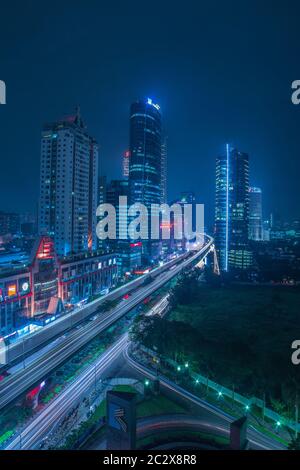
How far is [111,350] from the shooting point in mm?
14234

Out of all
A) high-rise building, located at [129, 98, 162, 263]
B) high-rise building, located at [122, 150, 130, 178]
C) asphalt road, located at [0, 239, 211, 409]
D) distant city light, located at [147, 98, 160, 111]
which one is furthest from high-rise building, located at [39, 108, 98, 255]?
high-rise building, located at [122, 150, 130, 178]

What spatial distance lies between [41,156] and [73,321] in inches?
751

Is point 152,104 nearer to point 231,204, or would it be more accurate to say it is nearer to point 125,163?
point 231,204

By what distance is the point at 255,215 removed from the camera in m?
83.8

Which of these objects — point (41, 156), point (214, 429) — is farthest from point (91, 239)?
point (214, 429)

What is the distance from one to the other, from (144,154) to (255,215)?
48.8m

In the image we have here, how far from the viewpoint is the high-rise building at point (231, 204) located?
169ft

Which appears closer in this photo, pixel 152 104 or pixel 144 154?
pixel 144 154

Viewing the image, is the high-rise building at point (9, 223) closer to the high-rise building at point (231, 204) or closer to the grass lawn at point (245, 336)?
the high-rise building at point (231, 204)

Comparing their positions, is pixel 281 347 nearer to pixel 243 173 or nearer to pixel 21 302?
pixel 21 302

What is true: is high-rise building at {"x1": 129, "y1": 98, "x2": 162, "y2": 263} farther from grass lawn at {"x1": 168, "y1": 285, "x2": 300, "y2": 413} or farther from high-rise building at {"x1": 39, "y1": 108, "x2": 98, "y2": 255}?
grass lawn at {"x1": 168, "y1": 285, "x2": 300, "y2": 413}

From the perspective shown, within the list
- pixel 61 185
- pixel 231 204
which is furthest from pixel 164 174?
pixel 61 185

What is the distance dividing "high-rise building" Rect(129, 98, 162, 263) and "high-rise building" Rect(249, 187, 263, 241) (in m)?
39.8
